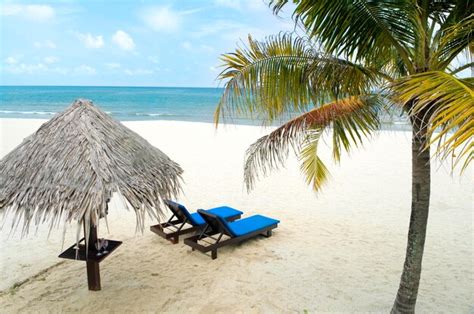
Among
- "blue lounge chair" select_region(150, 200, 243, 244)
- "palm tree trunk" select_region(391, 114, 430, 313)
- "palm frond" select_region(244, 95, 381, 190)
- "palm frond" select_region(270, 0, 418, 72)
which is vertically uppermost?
"palm frond" select_region(270, 0, 418, 72)

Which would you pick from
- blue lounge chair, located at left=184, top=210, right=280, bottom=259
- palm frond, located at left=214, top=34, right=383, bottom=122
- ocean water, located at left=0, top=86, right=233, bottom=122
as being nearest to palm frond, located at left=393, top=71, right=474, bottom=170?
palm frond, located at left=214, top=34, right=383, bottom=122

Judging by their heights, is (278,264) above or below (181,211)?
below

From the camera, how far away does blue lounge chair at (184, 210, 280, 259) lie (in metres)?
4.89

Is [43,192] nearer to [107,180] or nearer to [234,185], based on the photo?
[107,180]

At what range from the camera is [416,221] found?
318 centimetres

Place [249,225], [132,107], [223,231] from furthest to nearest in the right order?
[132,107]
[249,225]
[223,231]

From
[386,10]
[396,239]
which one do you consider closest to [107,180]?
[386,10]

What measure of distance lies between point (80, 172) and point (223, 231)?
7.51ft

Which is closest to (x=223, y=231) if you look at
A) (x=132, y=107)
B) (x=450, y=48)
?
(x=450, y=48)

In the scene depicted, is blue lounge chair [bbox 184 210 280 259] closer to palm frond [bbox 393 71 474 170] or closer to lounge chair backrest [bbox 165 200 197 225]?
lounge chair backrest [bbox 165 200 197 225]

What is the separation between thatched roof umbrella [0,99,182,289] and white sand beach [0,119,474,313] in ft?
2.80

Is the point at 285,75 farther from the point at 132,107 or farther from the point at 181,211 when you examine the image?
the point at 132,107

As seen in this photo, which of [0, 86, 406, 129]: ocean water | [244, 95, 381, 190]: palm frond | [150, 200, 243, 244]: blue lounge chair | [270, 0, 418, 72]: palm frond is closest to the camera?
[270, 0, 418, 72]: palm frond

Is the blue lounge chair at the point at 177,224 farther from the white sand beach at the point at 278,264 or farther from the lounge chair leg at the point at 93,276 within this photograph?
the lounge chair leg at the point at 93,276
